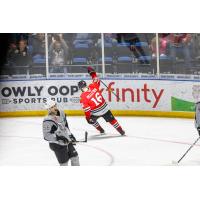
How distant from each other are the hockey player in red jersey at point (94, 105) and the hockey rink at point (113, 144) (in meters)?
0.04

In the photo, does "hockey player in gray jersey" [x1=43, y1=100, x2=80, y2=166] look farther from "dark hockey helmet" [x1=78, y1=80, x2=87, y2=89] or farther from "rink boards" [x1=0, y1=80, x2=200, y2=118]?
"dark hockey helmet" [x1=78, y1=80, x2=87, y2=89]

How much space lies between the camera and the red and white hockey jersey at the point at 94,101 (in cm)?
629

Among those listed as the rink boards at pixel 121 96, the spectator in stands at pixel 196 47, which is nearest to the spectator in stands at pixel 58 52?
the rink boards at pixel 121 96

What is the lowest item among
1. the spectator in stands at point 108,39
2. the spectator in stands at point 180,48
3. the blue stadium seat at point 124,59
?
the blue stadium seat at point 124,59

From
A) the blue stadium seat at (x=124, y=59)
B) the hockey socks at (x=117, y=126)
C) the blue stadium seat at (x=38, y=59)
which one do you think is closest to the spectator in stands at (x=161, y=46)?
the blue stadium seat at (x=124, y=59)

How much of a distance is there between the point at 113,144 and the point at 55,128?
1.54ft

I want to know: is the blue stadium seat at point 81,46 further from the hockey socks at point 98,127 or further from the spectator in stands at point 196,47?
the spectator in stands at point 196,47

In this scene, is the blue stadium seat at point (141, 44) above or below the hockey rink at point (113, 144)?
above

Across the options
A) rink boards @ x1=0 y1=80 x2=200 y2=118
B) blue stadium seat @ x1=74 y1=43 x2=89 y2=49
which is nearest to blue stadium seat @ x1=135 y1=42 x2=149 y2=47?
rink boards @ x1=0 y1=80 x2=200 y2=118

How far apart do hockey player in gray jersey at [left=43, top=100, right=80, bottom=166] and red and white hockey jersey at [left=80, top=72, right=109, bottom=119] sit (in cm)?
20

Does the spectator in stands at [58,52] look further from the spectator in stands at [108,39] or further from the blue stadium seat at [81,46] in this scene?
the spectator in stands at [108,39]

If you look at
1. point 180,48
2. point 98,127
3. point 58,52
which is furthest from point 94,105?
point 180,48

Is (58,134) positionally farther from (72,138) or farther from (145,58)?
(145,58)
